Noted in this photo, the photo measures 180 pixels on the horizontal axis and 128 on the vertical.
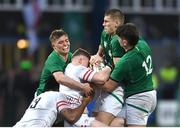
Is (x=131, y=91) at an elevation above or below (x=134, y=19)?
above

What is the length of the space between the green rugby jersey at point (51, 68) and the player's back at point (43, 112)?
480mm

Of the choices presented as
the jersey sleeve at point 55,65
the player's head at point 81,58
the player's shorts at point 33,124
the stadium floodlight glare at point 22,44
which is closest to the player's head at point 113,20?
the player's head at point 81,58

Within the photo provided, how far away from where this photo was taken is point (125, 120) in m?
11.6

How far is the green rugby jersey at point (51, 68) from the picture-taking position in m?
11.4

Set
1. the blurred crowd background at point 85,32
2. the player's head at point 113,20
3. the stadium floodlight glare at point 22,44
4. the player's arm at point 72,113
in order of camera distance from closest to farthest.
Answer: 1. the player's arm at point 72,113
2. the player's head at point 113,20
3. the blurred crowd background at point 85,32
4. the stadium floodlight glare at point 22,44

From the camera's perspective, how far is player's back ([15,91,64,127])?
35.7ft

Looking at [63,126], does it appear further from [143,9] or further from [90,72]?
[143,9]

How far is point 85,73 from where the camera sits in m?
11.1

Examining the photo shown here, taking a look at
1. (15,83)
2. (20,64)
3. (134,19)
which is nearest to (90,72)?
(15,83)

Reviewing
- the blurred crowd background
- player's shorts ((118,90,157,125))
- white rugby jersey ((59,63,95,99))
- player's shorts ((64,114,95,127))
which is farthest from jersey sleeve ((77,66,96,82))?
the blurred crowd background

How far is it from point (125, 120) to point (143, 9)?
17846 mm

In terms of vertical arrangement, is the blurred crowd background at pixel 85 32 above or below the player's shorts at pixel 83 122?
below

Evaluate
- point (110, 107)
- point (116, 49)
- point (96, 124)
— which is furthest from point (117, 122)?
point (116, 49)

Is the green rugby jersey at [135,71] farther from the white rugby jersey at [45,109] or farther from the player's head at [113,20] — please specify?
the white rugby jersey at [45,109]
